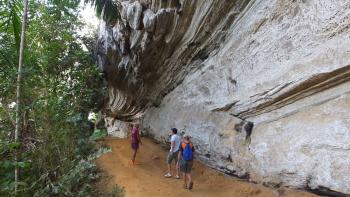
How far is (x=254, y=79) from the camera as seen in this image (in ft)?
30.1

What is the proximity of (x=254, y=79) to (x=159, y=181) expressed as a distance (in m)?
4.26

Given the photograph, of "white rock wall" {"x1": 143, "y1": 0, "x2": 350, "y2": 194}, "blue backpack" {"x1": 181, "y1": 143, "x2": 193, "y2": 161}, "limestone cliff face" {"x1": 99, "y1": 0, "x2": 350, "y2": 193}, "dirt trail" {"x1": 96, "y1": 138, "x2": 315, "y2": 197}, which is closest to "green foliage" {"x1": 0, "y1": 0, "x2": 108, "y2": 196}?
"dirt trail" {"x1": 96, "y1": 138, "x2": 315, "y2": 197}

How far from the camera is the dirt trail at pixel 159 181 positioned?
29.8ft

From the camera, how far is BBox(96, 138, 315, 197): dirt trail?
909 cm

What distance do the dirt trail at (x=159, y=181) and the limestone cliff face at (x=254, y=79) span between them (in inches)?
13.1

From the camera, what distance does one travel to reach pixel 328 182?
6906 millimetres

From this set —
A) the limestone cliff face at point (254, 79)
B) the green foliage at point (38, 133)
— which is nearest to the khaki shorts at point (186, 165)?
the limestone cliff face at point (254, 79)

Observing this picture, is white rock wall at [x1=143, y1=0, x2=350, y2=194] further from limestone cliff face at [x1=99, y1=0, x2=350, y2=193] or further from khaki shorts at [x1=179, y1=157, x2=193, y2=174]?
khaki shorts at [x1=179, y1=157, x2=193, y2=174]

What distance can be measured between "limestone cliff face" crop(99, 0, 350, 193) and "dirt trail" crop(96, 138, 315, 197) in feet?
1.10

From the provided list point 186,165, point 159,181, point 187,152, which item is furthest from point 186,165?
point 159,181

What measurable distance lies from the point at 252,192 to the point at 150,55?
7346 millimetres

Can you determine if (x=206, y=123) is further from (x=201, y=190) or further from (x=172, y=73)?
(x=172, y=73)

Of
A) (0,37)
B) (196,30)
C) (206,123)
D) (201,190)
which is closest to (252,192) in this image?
(201,190)

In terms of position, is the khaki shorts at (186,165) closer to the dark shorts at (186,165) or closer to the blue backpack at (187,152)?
the dark shorts at (186,165)
